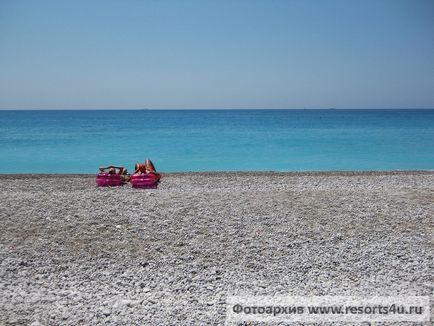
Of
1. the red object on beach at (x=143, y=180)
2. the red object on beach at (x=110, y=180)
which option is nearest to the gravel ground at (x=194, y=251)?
the red object on beach at (x=143, y=180)

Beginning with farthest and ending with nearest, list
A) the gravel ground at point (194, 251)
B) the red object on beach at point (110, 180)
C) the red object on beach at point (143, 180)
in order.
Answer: the red object on beach at point (110, 180), the red object on beach at point (143, 180), the gravel ground at point (194, 251)

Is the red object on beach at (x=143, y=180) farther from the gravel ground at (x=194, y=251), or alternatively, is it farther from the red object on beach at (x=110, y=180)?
the gravel ground at (x=194, y=251)

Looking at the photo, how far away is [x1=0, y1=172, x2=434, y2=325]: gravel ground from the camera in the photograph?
5703 millimetres

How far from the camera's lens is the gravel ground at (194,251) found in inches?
225

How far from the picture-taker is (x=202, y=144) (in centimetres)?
4569

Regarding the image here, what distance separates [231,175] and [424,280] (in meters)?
12.0

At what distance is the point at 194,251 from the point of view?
7430 millimetres

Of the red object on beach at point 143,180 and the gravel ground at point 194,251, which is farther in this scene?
the red object on beach at point 143,180

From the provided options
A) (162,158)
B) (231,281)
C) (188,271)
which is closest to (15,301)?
(188,271)

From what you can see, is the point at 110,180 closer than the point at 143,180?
No

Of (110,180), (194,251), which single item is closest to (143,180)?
(110,180)

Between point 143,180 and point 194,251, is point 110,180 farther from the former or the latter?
point 194,251

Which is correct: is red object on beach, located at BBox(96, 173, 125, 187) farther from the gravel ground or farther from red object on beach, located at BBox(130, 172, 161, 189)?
the gravel ground

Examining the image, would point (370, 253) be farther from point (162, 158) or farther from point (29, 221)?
point (162, 158)
